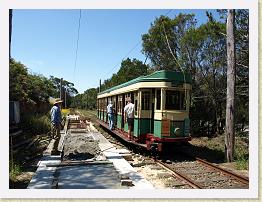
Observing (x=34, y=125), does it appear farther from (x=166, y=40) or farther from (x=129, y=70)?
(x=129, y=70)

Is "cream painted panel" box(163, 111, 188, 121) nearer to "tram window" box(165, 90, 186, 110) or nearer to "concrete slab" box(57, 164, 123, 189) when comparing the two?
"tram window" box(165, 90, 186, 110)

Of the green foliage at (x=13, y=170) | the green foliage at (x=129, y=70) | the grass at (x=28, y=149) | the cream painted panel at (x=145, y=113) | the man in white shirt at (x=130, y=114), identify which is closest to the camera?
the green foliage at (x=13, y=170)

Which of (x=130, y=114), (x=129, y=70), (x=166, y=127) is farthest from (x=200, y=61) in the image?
(x=129, y=70)

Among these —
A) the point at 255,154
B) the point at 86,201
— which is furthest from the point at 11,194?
the point at 255,154

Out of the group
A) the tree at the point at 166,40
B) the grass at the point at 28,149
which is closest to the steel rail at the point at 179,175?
the grass at the point at 28,149

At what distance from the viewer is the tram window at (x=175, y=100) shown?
11727 millimetres

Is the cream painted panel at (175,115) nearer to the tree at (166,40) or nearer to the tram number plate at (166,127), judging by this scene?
the tram number plate at (166,127)

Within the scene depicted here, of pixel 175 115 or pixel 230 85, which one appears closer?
pixel 230 85

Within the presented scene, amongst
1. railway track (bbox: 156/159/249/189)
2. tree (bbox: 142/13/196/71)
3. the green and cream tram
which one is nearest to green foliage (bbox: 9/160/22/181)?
railway track (bbox: 156/159/249/189)

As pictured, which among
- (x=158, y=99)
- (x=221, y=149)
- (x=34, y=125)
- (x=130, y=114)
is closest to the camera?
(x=158, y=99)

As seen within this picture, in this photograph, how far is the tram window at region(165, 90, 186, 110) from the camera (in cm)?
1173

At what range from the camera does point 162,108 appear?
11688 millimetres

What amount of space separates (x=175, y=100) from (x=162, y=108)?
19.2 inches
